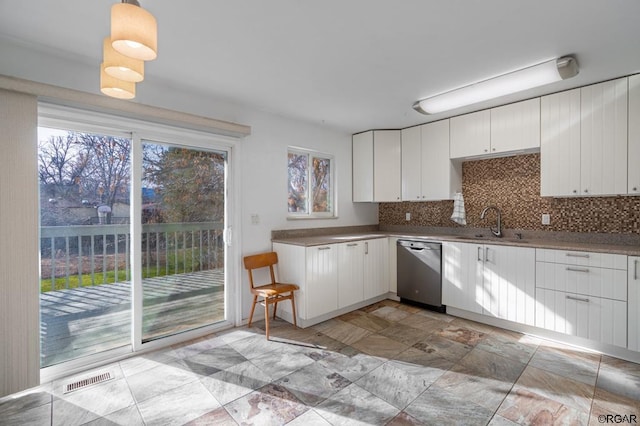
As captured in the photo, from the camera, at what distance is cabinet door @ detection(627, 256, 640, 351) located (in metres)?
2.35

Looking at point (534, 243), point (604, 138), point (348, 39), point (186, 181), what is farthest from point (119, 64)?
point (604, 138)

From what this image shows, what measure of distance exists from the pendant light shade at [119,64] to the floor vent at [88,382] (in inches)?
84.2

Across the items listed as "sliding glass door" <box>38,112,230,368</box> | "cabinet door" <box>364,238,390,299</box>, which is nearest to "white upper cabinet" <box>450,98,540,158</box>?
"cabinet door" <box>364,238,390,299</box>

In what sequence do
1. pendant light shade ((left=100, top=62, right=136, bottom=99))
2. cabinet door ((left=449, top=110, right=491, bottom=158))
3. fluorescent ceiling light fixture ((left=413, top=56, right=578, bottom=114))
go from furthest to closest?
1. cabinet door ((left=449, top=110, right=491, bottom=158))
2. fluorescent ceiling light fixture ((left=413, top=56, right=578, bottom=114))
3. pendant light shade ((left=100, top=62, right=136, bottom=99))

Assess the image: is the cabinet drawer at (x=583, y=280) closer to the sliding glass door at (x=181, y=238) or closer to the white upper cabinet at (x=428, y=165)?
the white upper cabinet at (x=428, y=165)

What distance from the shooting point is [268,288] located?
305 centimetres

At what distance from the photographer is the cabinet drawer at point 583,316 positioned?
2434 millimetres

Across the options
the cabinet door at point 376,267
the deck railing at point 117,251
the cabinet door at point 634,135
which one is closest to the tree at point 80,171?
the deck railing at point 117,251

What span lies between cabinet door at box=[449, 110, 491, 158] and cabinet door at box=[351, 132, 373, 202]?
1092 mm

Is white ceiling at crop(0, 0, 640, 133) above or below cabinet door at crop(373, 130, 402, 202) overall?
above

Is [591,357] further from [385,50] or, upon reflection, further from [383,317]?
[385,50]

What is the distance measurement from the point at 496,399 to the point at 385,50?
97.8 inches

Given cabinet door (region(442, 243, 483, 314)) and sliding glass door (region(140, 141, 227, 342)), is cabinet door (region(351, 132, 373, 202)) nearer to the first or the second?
cabinet door (region(442, 243, 483, 314))

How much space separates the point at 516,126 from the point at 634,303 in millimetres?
1829
